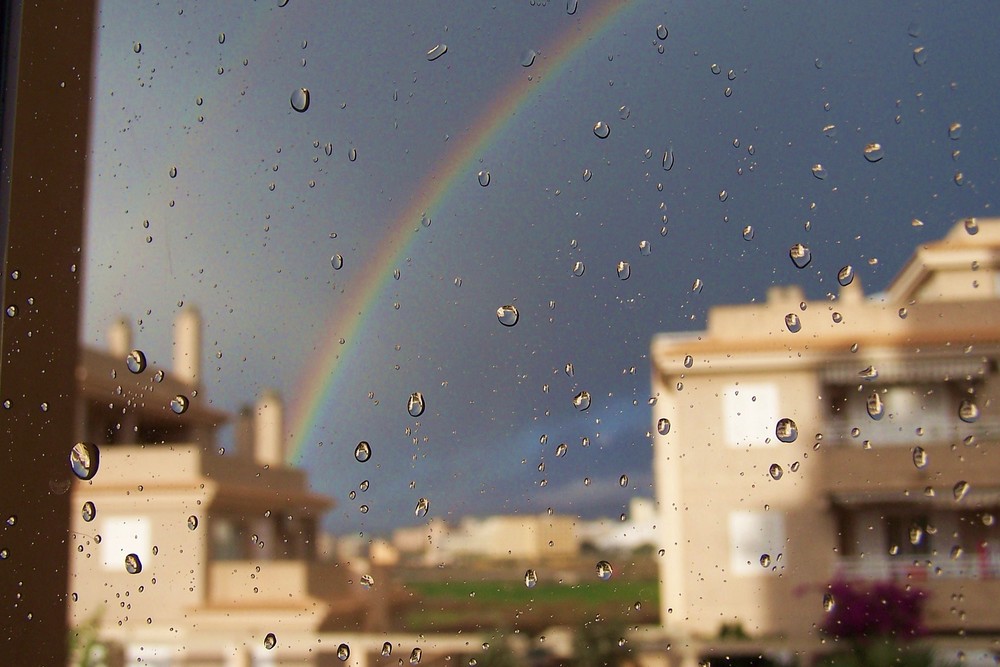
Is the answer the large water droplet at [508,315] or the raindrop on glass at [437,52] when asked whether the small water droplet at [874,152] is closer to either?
the large water droplet at [508,315]

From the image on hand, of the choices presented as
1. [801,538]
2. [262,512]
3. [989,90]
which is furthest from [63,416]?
[989,90]

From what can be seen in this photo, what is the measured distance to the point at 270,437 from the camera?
3.26 ft

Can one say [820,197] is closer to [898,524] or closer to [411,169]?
[898,524]

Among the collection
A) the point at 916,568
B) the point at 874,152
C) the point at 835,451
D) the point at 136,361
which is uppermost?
the point at 874,152

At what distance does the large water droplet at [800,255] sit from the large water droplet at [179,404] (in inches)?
25.7

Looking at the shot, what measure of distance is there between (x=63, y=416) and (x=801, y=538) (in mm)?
771

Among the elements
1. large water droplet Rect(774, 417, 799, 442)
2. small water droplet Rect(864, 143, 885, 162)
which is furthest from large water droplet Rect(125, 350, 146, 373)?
small water droplet Rect(864, 143, 885, 162)

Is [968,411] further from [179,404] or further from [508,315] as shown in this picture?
[179,404]

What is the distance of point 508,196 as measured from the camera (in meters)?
1.04

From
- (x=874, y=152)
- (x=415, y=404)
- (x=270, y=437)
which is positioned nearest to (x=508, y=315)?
(x=415, y=404)

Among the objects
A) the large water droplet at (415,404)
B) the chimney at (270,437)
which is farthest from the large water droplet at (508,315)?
the chimney at (270,437)

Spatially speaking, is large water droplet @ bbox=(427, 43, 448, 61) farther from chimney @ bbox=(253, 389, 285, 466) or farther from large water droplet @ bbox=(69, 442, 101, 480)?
large water droplet @ bbox=(69, 442, 101, 480)

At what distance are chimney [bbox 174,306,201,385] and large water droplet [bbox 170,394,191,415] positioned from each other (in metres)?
0.02

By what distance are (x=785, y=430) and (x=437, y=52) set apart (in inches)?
23.3
